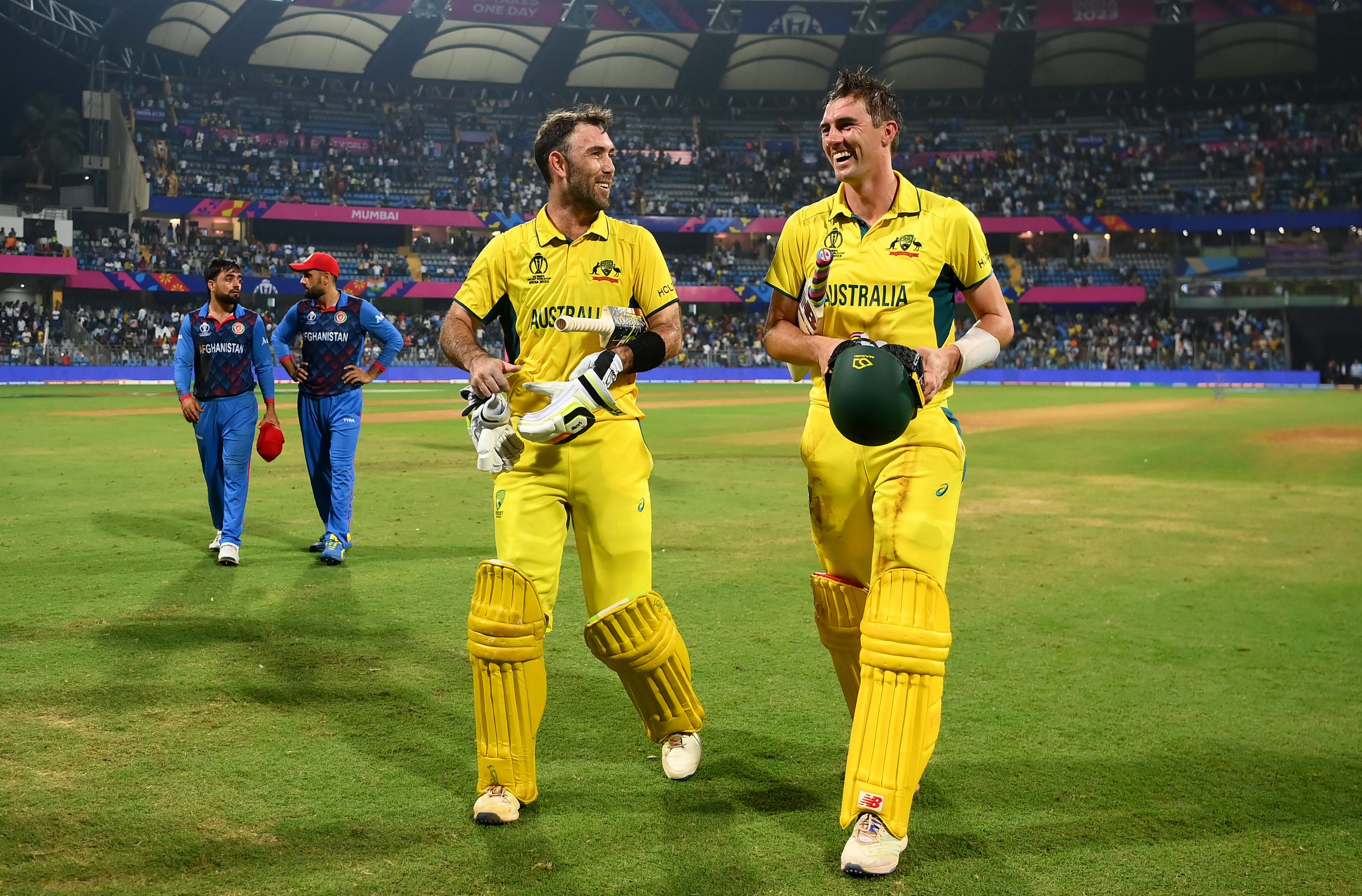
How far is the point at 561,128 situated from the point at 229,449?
19.1 feet

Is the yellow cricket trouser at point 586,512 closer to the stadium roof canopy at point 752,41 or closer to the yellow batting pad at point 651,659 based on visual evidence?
the yellow batting pad at point 651,659

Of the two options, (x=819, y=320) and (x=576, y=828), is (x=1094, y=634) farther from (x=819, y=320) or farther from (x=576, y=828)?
(x=576, y=828)

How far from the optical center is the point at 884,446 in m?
4.33

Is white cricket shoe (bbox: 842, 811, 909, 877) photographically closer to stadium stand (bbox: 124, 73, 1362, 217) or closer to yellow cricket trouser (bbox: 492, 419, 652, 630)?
yellow cricket trouser (bbox: 492, 419, 652, 630)

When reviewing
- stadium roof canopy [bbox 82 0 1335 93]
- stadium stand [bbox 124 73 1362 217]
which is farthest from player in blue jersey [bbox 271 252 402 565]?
stadium roof canopy [bbox 82 0 1335 93]

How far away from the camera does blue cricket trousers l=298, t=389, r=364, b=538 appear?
9.55m

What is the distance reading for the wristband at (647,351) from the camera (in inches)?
183

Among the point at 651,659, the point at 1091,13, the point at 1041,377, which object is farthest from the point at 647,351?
the point at 1091,13

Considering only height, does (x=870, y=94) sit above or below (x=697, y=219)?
below

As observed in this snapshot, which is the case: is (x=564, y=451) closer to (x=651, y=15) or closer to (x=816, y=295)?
(x=816, y=295)

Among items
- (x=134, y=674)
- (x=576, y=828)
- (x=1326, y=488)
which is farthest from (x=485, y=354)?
(x=1326, y=488)

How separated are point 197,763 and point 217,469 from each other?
5372mm

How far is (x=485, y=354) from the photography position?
4.76 metres

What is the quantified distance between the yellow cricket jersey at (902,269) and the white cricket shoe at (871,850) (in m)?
1.53
